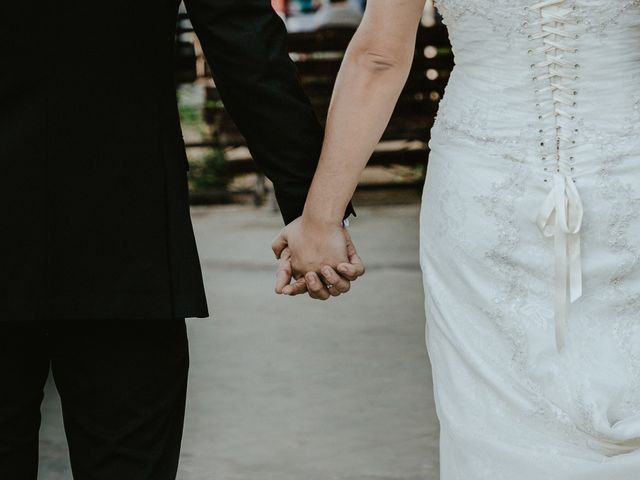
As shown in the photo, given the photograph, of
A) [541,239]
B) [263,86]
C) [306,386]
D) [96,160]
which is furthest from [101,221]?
[306,386]

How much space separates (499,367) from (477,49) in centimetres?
59

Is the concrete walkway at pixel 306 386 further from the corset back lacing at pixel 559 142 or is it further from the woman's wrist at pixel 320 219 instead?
the corset back lacing at pixel 559 142

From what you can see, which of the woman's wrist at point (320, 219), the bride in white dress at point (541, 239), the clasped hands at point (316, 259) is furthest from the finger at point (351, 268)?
the bride in white dress at point (541, 239)

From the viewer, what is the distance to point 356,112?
259cm

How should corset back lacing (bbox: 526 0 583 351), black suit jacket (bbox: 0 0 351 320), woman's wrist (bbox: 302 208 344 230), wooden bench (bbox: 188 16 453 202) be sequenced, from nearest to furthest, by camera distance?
black suit jacket (bbox: 0 0 351 320), corset back lacing (bbox: 526 0 583 351), woman's wrist (bbox: 302 208 344 230), wooden bench (bbox: 188 16 453 202)

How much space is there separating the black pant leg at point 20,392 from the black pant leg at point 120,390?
0.13 ft

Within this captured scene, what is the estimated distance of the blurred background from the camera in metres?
4.27

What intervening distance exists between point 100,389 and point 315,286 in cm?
62

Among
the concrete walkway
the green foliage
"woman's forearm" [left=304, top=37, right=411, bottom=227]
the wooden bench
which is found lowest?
the green foliage

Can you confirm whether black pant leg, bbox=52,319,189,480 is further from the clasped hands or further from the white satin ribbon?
the white satin ribbon

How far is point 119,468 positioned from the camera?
2.38 meters

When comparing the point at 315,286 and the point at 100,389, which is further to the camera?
the point at 315,286

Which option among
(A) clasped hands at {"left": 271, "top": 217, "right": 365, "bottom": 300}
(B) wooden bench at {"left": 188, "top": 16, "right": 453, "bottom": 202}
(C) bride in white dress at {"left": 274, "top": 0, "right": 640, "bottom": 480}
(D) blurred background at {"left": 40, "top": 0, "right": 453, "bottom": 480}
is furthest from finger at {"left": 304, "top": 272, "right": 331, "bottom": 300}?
(B) wooden bench at {"left": 188, "top": 16, "right": 453, "bottom": 202}

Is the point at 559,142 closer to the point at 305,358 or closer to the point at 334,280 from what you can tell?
the point at 334,280
